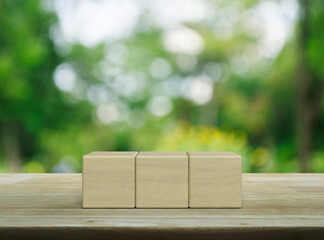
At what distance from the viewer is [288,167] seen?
4.28 metres

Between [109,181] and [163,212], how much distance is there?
0.66 feet

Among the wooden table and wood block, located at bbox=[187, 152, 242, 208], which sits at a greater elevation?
wood block, located at bbox=[187, 152, 242, 208]

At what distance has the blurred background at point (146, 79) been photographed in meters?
4.21

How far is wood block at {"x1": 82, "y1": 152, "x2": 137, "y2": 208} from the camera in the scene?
3.57ft

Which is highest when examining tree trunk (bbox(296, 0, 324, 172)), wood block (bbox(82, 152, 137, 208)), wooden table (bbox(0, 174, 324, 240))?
tree trunk (bbox(296, 0, 324, 172))

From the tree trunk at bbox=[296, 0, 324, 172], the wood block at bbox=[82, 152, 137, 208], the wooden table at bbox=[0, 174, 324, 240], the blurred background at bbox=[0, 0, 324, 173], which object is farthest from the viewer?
the blurred background at bbox=[0, 0, 324, 173]

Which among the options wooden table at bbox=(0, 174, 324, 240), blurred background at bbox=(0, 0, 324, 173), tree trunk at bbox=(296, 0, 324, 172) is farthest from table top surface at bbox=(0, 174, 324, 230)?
blurred background at bbox=(0, 0, 324, 173)

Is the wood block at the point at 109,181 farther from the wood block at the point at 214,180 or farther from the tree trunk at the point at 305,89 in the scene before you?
the tree trunk at the point at 305,89

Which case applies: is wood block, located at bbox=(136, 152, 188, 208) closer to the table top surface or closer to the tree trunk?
the table top surface

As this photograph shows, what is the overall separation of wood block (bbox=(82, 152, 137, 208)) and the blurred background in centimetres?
323

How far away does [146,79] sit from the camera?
186 inches

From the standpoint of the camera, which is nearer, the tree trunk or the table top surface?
the table top surface

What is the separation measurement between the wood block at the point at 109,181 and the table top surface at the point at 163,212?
0.13ft

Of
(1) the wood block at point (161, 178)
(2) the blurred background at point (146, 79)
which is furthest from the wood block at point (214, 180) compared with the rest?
(2) the blurred background at point (146, 79)
